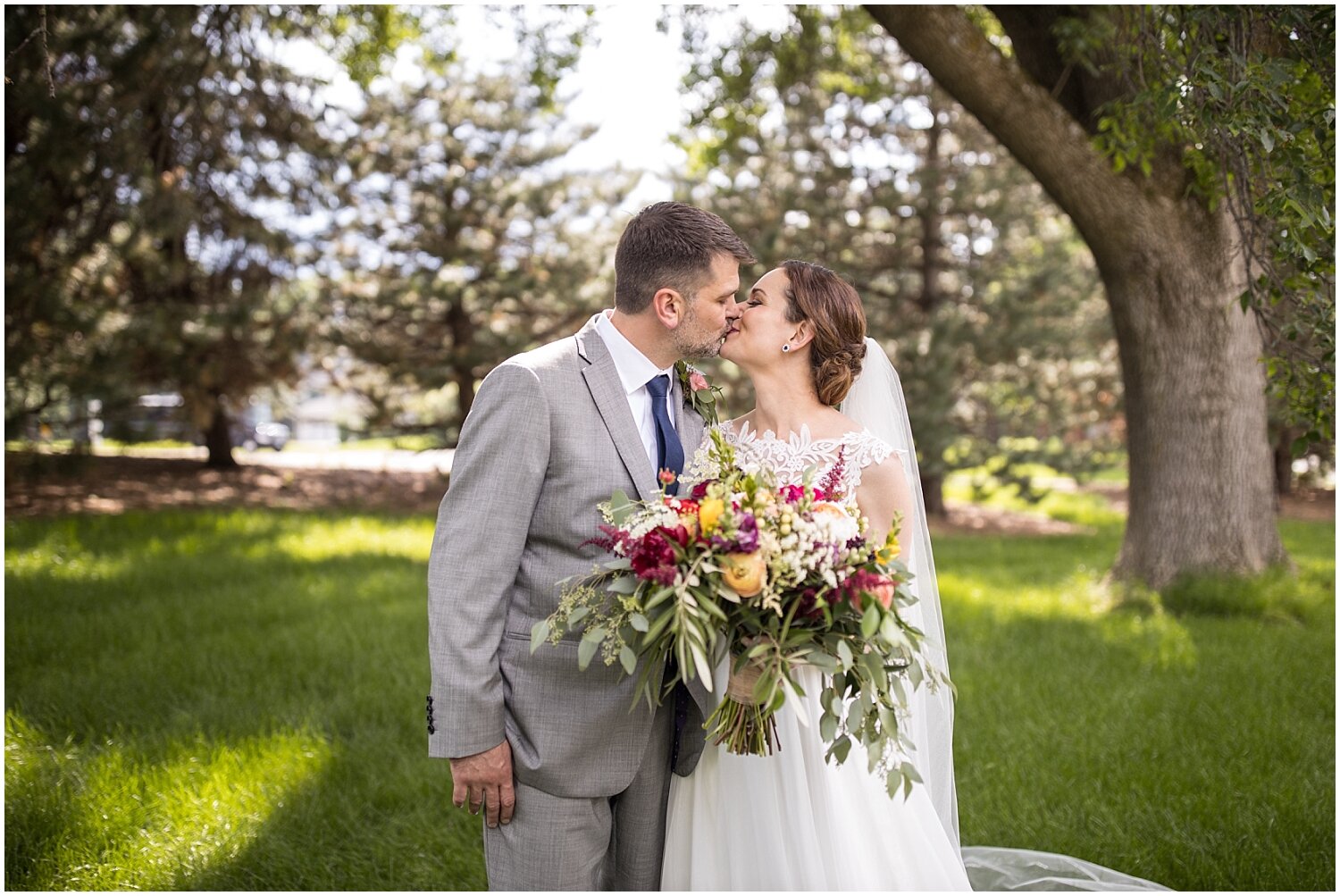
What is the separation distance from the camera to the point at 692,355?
2828 mm

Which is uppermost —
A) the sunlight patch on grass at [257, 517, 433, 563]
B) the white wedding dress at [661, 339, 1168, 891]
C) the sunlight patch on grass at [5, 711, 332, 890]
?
the white wedding dress at [661, 339, 1168, 891]

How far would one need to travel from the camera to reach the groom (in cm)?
250

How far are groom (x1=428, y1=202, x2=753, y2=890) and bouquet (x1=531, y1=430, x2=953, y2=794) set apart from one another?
216 mm

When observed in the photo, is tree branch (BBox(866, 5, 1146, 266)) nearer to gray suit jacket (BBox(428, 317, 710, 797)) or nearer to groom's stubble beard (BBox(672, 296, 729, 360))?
groom's stubble beard (BBox(672, 296, 729, 360))

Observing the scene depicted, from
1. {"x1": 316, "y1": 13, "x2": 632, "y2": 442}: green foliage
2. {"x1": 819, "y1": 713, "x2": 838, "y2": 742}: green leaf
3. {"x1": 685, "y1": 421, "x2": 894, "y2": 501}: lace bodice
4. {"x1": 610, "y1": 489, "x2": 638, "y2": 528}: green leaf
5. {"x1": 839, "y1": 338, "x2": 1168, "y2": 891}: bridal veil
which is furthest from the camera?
{"x1": 316, "y1": 13, "x2": 632, "y2": 442}: green foliage

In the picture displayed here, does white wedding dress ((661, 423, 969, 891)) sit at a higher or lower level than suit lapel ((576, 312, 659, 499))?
lower

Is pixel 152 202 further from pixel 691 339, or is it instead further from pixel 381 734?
pixel 691 339

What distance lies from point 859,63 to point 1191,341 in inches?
282

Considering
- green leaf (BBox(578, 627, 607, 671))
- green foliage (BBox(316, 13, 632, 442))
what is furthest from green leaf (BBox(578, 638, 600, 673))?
green foliage (BBox(316, 13, 632, 442))

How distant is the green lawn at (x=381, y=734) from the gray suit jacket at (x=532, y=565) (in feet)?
5.41

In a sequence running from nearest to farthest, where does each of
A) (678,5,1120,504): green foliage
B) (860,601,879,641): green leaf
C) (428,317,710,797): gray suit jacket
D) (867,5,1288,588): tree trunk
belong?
(860,601,879,641): green leaf, (428,317,710,797): gray suit jacket, (867,5,1288,588): tree trunk, (678,5,1120,504): green foliage

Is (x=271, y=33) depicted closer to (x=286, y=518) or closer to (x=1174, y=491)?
(x=286, y=518)

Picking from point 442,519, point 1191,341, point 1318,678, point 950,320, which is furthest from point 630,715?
point 950,320

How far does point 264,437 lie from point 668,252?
29.9 metres
